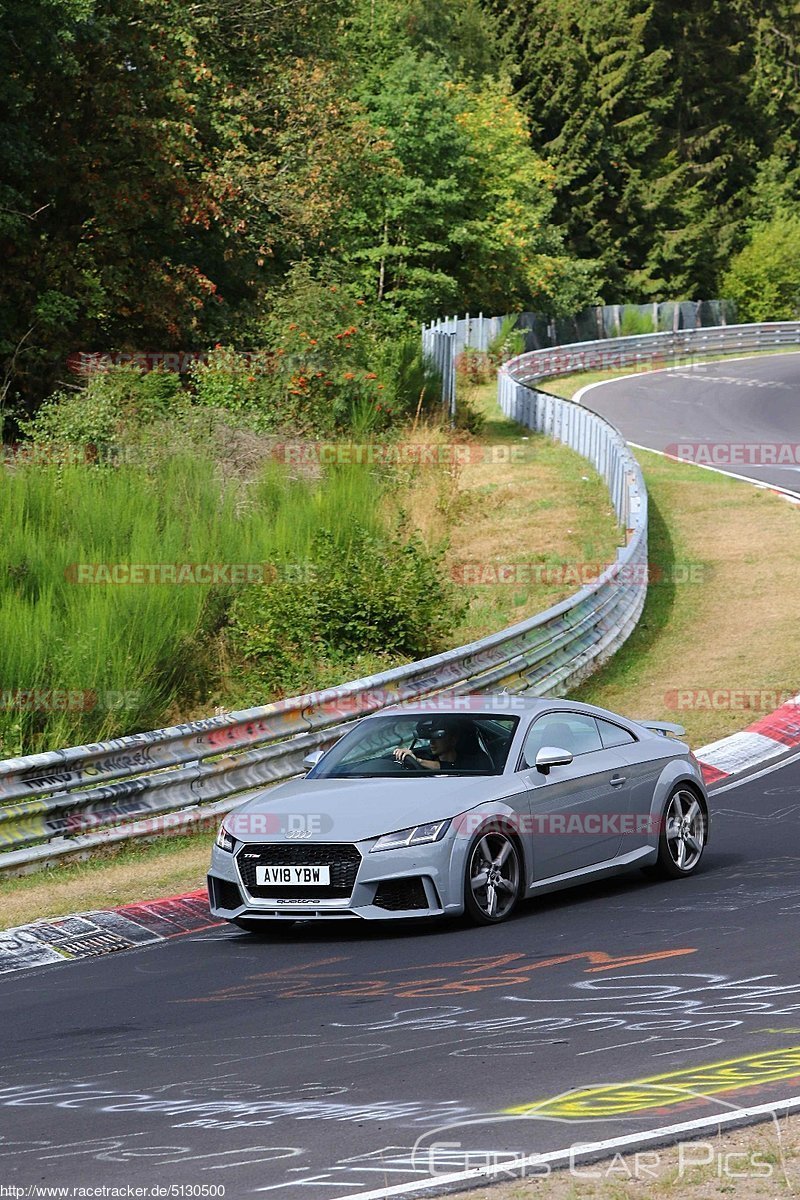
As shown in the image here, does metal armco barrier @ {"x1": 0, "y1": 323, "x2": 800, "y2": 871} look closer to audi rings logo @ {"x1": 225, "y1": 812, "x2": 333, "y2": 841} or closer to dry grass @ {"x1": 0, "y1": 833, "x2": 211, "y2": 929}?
dry grass @ {"x1": 0, "y1": 833, "x2": 211, "y2": 929}

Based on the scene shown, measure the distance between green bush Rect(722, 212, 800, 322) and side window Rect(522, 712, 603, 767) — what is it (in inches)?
2815

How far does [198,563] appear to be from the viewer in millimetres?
20359

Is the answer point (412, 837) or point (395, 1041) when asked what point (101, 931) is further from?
point (395, 1041)

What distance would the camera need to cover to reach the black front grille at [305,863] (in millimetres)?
9906

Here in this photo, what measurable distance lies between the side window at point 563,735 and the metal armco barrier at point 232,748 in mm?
3587

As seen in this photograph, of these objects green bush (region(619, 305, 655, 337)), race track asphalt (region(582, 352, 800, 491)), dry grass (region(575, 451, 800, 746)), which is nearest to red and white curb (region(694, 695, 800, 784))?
dry grass (region(575, 451, 800, 746))

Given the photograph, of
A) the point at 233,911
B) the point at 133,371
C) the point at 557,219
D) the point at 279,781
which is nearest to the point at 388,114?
the point at 557,219

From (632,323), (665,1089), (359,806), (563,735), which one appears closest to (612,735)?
(563,735)

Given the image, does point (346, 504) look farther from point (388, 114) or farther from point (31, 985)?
point (388, 114)

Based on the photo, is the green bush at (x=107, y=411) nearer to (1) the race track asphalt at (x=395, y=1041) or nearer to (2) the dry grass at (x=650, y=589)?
(2) the dry grass at (x=650, y=589)

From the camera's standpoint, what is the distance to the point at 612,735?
11695 mm

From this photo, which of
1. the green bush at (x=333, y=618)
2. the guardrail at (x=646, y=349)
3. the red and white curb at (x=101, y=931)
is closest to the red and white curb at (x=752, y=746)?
the green bush at (x=333, y=618)

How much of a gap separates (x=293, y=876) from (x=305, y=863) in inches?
4.6

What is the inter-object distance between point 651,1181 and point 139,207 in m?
31.4
